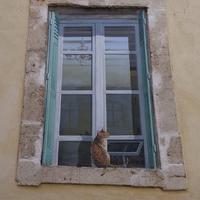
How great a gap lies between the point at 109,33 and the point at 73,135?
1186 mm

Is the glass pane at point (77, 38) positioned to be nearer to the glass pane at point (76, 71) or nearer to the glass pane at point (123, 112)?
the glass pane at point (76, 71)

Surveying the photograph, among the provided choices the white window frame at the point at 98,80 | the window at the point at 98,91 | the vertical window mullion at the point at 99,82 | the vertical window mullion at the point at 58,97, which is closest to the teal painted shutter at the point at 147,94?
the window at the point at 98,91

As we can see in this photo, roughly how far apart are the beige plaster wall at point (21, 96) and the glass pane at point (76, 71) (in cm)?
49

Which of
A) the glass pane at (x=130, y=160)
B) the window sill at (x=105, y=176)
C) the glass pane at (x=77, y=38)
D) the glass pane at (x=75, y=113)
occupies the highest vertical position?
the glass pane at (x=77, y=38)

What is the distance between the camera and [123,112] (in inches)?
124

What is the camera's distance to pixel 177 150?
102 inches

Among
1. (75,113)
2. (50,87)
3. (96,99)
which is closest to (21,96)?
(50,87)

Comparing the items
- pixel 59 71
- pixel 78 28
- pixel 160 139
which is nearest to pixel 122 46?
pixel 78 28

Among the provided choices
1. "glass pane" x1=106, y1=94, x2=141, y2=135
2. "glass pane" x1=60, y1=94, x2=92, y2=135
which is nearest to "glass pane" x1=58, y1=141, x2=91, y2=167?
"glass pane" x1=60, y1=94, x2=92, y2=135

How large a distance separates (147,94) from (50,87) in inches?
33.8

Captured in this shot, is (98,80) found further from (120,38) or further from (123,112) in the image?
(120,38)

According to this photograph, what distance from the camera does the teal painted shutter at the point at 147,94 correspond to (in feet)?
8.70

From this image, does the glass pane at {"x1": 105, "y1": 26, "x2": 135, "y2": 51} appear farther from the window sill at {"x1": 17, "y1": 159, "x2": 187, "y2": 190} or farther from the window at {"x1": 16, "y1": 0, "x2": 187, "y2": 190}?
the window sill at {"x1": 17, "y1": 159, "x2": 187, "y2": 190}

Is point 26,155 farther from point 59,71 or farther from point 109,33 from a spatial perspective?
point 109,33
